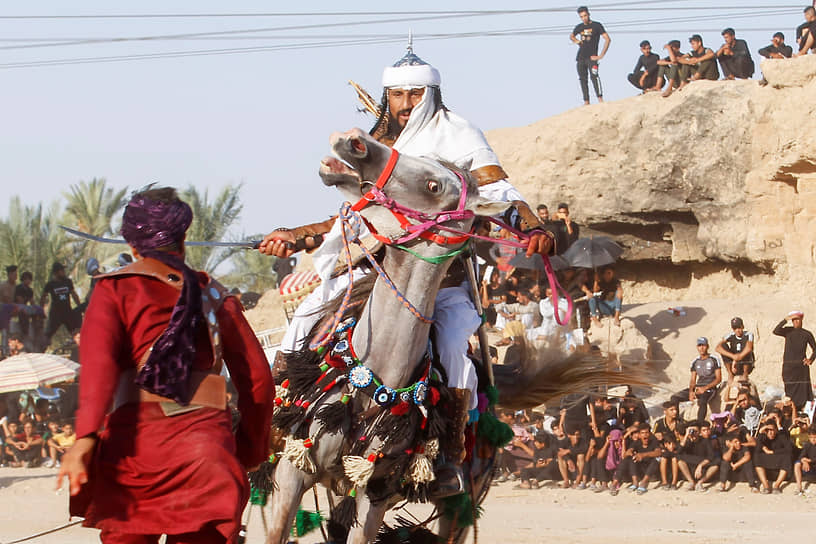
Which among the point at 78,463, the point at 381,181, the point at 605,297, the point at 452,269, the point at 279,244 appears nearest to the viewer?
the point at 78,463

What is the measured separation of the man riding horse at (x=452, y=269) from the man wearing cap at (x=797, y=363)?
6944 millimetres

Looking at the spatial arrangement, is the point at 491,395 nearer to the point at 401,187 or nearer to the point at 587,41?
the point at 401,187

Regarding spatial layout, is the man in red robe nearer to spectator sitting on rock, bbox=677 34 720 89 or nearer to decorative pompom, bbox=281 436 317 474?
decorative pompom, bbox=281 436 317 474

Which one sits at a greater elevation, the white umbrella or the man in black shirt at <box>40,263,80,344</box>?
the man in black shirt at <box>40,263,80,344</box>

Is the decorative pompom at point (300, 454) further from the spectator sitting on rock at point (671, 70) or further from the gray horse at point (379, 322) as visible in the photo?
the spectator sitting on rock at point (671, 70)

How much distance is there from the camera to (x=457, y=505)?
21.9ft

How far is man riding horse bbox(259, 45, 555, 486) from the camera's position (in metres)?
6.24

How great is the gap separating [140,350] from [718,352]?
10202mm

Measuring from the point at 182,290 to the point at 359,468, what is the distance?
2050 mm

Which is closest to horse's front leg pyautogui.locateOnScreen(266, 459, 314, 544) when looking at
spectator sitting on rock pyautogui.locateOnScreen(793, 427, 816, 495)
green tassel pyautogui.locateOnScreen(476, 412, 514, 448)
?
green tassel pyautogui.locateOnScreen(476, 412, 514, 448)

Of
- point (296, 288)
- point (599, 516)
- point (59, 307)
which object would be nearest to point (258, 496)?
point (296, 288)

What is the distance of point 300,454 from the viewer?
5945mm

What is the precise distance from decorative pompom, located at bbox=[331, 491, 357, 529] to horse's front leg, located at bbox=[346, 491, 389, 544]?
0.02 metres

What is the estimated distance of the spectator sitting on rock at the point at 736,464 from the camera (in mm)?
12391
